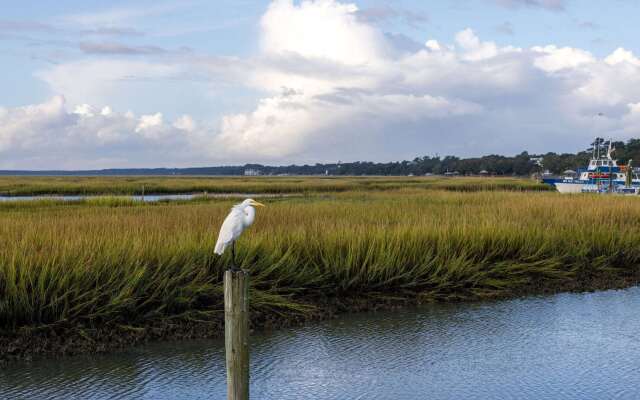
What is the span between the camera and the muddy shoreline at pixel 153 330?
8.23 m

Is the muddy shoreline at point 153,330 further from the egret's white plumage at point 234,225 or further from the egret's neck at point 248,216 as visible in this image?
the egret's neck at point 248,216

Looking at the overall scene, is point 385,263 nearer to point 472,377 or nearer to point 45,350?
point 472,377

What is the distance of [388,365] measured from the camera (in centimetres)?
813

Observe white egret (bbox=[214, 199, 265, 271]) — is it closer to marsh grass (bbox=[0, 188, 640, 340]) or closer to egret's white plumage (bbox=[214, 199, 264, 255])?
egret's white plumage (bbox=[214, 199, 264, 255])

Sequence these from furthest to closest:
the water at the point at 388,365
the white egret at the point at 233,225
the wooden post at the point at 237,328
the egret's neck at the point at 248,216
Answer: the water at the point at 388,365 < the egret's neck at the point at 248,216 < the white egret at the point at 233,225 < the wooden post at the point at 237,328

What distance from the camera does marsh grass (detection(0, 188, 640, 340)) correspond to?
870cm

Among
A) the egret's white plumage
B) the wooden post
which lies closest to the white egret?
the egret's white plumage

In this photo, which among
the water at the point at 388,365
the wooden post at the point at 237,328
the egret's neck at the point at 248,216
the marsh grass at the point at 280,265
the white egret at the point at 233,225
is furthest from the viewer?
the marsh grass at the point at 280,265

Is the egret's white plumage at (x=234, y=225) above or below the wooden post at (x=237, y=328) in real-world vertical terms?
above

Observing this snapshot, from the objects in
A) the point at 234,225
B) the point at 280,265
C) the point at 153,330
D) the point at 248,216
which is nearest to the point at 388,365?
the point at 248,216

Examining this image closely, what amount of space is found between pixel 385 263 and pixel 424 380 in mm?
3953

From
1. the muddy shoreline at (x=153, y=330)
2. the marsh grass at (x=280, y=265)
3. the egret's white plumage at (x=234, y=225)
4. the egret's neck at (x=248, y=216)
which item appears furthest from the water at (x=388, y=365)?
the egret's neck at (x=248, y=216)

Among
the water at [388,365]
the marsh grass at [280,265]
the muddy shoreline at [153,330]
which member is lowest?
the water at [388,365]

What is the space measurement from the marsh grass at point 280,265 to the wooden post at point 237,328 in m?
3.65
